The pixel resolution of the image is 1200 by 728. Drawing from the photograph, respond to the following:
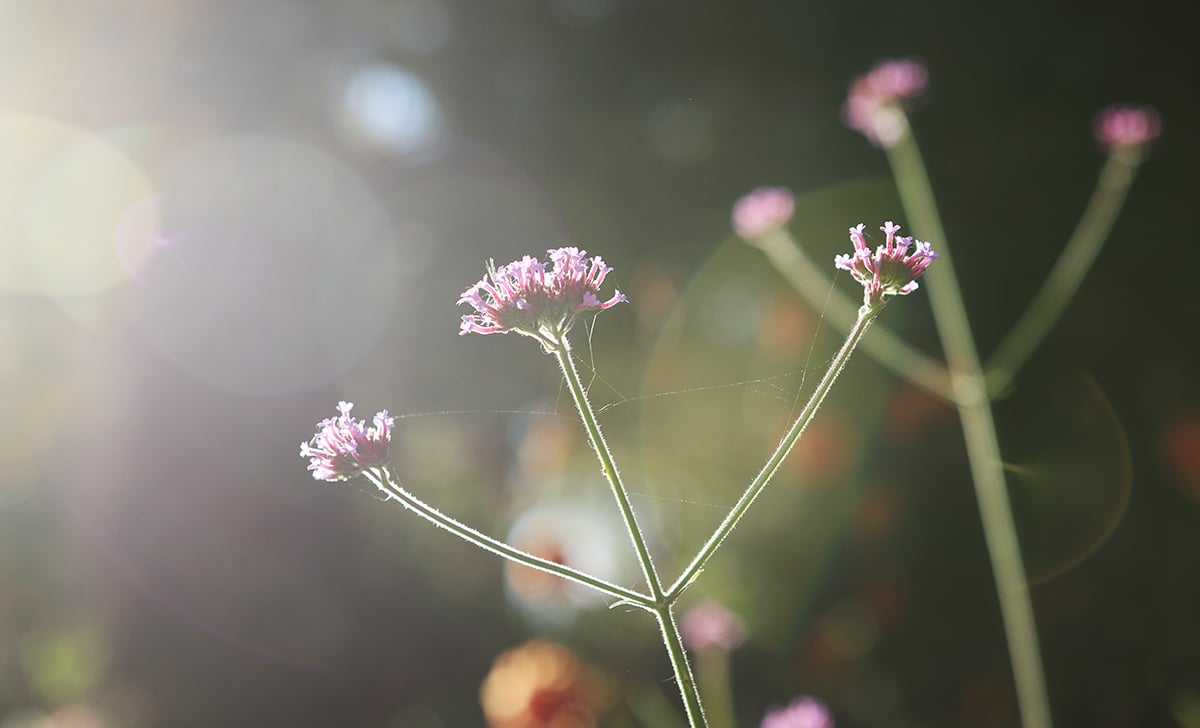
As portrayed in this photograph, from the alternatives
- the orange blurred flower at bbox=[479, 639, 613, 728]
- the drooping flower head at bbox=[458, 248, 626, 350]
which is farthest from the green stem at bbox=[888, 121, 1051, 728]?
the orange blurred flower at bbox=[479, 639, 613, 728]

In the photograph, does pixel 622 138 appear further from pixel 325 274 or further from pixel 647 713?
pixel 647 713

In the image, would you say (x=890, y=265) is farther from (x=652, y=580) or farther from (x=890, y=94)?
(x=890, y=94)

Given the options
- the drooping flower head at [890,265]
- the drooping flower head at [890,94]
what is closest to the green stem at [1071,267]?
the drooping flower head at [890,94]

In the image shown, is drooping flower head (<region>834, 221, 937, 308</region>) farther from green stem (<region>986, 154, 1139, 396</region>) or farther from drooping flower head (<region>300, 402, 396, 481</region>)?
green stem (<region>986, 154, 1139, 396</region>)

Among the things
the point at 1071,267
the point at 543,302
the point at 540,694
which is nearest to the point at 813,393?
the point at 543,302

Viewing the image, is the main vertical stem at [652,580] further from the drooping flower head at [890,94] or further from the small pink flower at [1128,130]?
the small pink flower at [1128,130]

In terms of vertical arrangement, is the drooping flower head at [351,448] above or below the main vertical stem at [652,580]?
above
